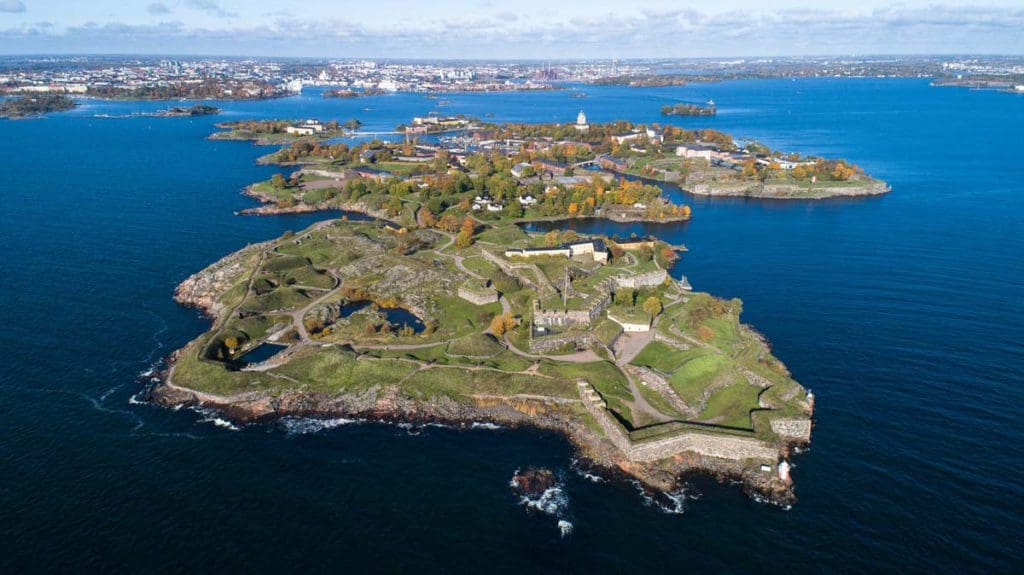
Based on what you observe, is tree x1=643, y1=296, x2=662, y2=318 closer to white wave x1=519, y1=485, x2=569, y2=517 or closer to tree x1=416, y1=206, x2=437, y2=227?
white wave x1=519, y1=485, x2=569, y2=517

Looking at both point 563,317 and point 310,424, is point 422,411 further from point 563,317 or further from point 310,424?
point 563,317

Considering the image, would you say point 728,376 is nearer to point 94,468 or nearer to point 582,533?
point 582,533

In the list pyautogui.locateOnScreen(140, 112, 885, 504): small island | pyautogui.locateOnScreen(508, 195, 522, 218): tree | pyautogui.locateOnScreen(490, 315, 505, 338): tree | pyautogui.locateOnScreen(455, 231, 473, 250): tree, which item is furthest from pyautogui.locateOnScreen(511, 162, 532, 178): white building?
pyautogui.locateOnScreen(490, 315, 505, 338): tree

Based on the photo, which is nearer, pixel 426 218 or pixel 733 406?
pixel 733 406

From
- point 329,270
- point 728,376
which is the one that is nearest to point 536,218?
point 329,270

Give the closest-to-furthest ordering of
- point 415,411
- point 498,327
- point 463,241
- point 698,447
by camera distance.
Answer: point 698,447, point 415,411, point 498,327, point 463,241

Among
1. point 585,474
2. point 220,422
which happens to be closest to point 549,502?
point 585,474
